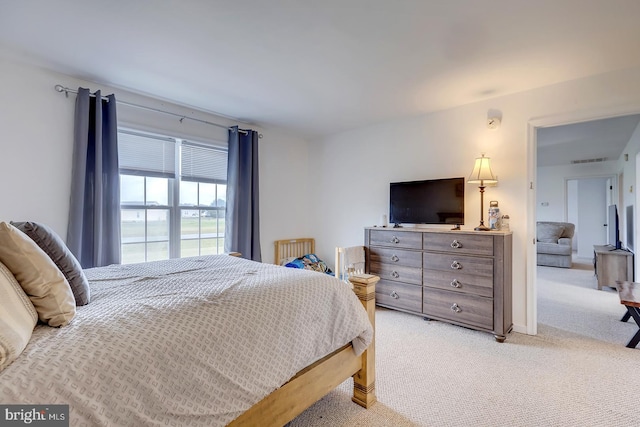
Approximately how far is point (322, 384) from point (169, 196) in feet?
9.04

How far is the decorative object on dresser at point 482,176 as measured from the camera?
2.96 m

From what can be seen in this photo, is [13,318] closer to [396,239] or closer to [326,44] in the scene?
[326,44]

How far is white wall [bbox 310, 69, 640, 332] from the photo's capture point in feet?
8.63

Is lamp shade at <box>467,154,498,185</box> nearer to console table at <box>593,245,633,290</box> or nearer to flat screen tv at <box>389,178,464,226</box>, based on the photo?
flat screen tv at <box>389,178,464,226</box>

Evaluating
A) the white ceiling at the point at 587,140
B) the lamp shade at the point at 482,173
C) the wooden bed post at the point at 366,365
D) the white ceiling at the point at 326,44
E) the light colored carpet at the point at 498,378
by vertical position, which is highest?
the white ceiling at the point at 587,140

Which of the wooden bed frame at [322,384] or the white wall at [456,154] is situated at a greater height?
the white wall at [456,154]

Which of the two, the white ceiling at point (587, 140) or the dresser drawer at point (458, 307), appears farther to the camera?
the white ceiling at point (587, 140)

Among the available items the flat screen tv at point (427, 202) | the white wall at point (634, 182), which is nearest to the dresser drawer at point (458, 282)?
the flat screen tv at point (427, 202)

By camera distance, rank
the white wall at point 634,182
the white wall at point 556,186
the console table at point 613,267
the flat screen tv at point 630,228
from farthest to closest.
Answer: the white wall at point 556,186
the flat screen tv at point 630,228
the console table at point 613,267
the white wall at point 634,182

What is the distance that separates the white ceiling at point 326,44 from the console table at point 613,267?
3276mm

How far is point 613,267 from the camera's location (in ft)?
14.1

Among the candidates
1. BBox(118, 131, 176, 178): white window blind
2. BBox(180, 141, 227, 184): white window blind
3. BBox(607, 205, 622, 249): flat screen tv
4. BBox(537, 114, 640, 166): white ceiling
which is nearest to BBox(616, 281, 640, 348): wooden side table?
BBox(537, 114, 640, 166): white ceiling

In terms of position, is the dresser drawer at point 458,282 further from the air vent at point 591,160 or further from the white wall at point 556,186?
the air vent at point 591,160

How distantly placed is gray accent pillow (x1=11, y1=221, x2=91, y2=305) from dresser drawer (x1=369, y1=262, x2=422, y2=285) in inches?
111
